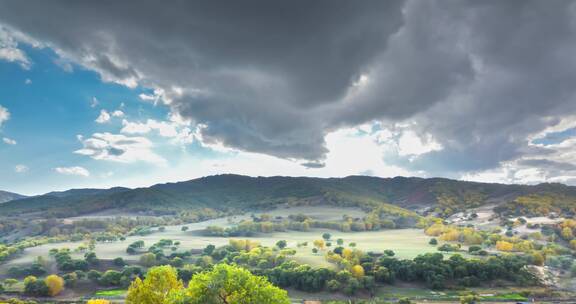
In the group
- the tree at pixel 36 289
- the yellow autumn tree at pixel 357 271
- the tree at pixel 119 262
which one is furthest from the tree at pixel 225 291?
the tree at pixel 119 262

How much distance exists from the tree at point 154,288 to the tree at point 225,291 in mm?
8953

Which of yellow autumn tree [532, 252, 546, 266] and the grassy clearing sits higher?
yellow autumn tree [532, 252, 546, 266]

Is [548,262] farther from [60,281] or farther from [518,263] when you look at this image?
[60,281]

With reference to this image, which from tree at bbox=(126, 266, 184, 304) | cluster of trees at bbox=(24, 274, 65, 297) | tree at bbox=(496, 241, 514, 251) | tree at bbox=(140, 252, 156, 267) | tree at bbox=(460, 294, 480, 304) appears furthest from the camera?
tree at bbox=(496, 241, 514, 251)

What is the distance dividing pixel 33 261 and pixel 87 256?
24405 mm

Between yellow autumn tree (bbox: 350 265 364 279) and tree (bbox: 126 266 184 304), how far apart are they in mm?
88958

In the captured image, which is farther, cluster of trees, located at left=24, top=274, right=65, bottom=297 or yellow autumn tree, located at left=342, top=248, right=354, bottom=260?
yellow autumn tree, located at left=342, top=248, right=354, bottom=260

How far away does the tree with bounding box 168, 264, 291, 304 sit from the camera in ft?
150

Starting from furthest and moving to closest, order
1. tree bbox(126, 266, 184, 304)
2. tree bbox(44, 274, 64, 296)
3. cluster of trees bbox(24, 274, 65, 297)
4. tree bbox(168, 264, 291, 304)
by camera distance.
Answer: tree bbox(44, 274, 64, 296) < cluster of trees bbox(24, 274, 65, 297) < tree bbox(126, 266, 184, 304) < tree bbox(168, 264, 291, 304)

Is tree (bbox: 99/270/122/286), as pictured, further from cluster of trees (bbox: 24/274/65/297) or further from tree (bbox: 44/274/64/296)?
cluster of trees (bbox: 24/274/65/297)

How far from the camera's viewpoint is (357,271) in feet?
449

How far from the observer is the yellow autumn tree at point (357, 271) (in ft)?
443

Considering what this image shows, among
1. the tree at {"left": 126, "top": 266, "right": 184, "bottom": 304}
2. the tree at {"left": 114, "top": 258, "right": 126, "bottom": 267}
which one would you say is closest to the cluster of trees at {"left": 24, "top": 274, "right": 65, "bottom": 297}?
the tree at {"left": 114, "top": 258, "right": 126, "bottom": 267}

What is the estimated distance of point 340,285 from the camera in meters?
128
